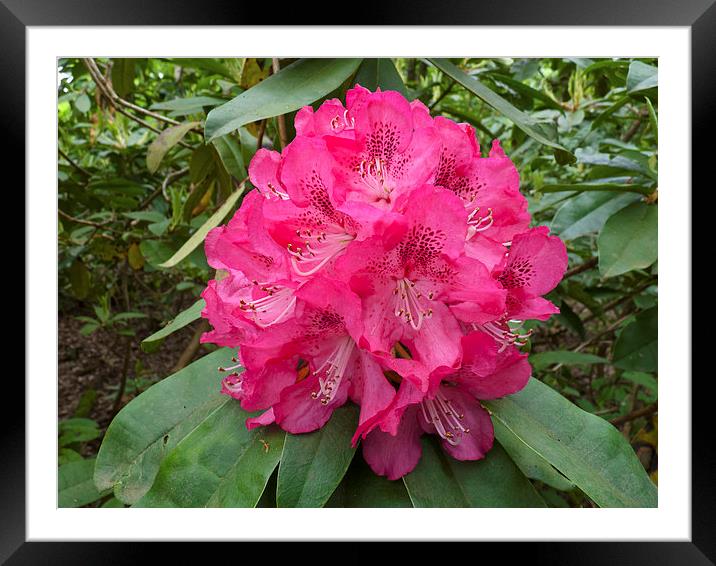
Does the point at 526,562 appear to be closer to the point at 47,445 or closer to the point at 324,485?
the point at 324,485

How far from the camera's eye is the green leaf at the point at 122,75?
62.5 inches

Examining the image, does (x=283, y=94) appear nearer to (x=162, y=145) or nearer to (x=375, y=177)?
(x=375, y=177)

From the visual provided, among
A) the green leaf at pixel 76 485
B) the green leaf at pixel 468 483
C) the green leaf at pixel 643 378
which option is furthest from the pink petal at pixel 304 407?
the green leaf at pixel 643 378

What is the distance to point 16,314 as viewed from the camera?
0.74 metres

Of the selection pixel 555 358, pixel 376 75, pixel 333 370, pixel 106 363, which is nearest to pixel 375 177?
pixel 333 370

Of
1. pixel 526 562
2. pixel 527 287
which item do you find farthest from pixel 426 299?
pixel 526 562

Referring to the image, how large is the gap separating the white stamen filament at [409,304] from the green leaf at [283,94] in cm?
29

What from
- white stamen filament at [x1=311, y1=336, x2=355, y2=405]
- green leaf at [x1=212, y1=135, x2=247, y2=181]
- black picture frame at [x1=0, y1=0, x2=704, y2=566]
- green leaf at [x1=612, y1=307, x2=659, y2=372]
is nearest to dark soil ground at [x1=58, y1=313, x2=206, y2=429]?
green leaf at [x1=212, y1=135, x2=247, y2=181]

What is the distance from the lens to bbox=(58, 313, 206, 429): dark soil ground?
2.30 metres

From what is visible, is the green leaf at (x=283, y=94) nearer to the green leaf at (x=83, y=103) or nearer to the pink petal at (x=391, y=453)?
the pink petal at (x=391, y=453)

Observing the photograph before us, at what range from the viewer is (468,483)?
659 mm

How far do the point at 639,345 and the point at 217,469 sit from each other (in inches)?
40.9

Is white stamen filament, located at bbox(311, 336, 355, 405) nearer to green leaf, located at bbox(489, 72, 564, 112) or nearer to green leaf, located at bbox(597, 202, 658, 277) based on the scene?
green leaf, located at bbox(597, 202, 658, 277)
